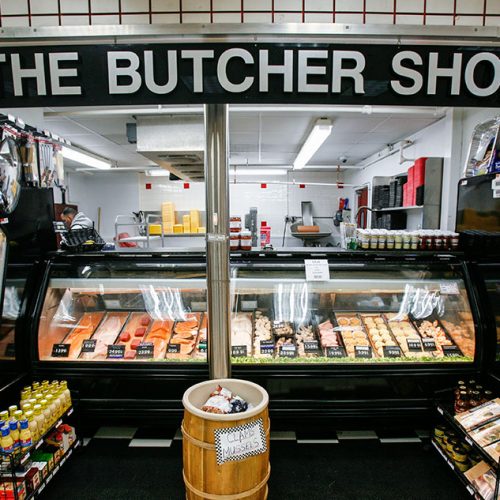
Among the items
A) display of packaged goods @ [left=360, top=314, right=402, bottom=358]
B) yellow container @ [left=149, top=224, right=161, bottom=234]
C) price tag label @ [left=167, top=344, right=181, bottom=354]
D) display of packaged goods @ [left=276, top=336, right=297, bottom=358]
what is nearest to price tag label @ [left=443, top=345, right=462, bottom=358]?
display of packaged goods @ [left=360, top=314, right=402, bottom=358]

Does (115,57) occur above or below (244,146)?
below

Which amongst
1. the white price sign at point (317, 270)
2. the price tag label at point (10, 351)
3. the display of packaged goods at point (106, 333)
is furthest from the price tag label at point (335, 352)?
the price tag label at point (10, 351)

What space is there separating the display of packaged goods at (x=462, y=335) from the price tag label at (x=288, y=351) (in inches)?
53.0

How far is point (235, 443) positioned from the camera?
1.64 metres

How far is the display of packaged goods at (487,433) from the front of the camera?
1951 mm

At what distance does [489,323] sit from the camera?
8.18ft

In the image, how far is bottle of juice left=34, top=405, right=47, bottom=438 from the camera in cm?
201

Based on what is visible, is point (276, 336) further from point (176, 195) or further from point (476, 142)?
point (176, 195)

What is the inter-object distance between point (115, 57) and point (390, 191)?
601 centimetres

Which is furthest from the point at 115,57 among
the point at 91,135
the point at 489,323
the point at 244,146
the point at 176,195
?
the point at 176,195

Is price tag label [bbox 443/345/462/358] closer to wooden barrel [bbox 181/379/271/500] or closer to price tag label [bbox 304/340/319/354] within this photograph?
price tag label [bbox 304/340/319/354]

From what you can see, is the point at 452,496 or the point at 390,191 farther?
the point at 390,191

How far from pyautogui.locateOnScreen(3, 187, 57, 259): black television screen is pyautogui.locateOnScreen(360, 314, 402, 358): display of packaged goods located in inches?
115

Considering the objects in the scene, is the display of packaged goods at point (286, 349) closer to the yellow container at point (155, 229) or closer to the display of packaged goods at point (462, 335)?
the display of packaged goods at point (462, 335)
